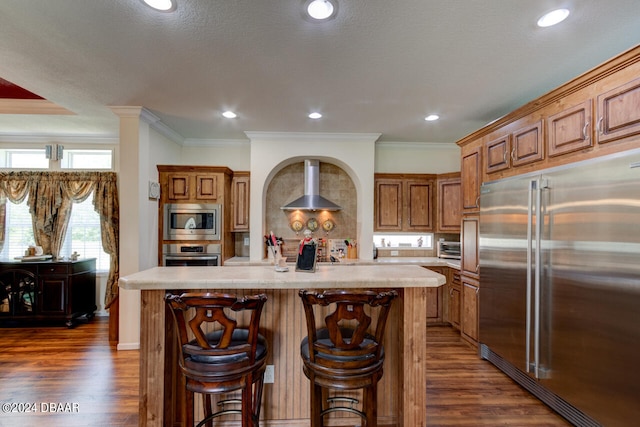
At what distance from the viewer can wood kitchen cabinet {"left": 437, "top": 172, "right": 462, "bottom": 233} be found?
4.41 metres

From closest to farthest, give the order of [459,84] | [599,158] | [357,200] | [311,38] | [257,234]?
[599,158] → [311,38] → [459,84] → [257,234] → [357,200]

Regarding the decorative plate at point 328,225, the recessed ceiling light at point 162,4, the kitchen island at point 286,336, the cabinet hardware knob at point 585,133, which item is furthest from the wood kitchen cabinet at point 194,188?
the cabinet hardware knob at point 585,133

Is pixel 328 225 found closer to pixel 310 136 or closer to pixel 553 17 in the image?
pixel 310 136

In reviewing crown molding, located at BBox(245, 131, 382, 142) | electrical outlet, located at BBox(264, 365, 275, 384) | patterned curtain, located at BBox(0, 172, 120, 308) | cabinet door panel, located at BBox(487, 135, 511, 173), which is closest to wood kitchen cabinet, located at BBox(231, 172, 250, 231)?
crown molding, located at BBox(245, 131, 382, 142)

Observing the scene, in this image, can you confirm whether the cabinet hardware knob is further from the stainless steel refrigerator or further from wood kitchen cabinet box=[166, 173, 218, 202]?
wood kitchen cabinet box=[166, 173, 218, 202]

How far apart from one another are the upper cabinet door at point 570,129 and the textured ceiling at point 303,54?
1.55 feet

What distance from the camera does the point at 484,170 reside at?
127 inches

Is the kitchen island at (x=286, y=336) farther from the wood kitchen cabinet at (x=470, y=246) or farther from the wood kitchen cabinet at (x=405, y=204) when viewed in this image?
the wood kitchen cabinet at (x=405, y=204)

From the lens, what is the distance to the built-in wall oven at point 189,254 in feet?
13.1

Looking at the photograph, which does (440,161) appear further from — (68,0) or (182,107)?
(68,0)

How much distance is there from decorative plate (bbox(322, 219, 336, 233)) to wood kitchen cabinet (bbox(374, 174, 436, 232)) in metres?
0.74

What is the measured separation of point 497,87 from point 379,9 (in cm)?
171

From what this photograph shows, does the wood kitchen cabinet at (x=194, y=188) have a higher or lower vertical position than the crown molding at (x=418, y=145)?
lower

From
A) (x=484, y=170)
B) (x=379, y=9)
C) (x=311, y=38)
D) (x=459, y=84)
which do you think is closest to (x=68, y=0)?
(x=311, y=38)
